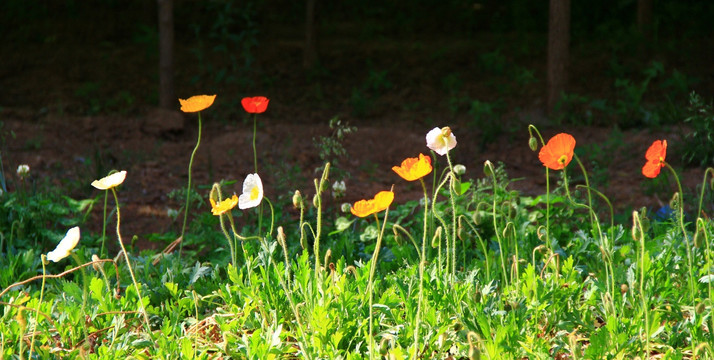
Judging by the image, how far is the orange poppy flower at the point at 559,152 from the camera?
2.70m

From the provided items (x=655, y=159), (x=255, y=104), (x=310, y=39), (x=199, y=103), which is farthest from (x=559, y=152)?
(x=310, y=39)

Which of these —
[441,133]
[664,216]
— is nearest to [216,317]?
[441,133]

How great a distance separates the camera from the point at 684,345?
8.55ft

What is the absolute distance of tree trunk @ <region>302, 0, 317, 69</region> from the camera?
27.2 feet

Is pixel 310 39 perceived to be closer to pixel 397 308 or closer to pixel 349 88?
pixel 349 88

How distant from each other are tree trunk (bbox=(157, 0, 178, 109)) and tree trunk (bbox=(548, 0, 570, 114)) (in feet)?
10.0

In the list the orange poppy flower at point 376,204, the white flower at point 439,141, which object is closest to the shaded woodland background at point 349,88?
the white flower at point 439,141

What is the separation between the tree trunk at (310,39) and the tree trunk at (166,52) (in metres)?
1.71

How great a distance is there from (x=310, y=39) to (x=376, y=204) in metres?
6.18

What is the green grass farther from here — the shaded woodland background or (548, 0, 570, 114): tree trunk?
(548, 0, 570, 114): tree trunk

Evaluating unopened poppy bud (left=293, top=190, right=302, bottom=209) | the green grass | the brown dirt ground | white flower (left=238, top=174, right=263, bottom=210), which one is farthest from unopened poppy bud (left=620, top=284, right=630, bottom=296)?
the brown dirt ground

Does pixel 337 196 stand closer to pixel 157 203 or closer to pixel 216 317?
pixel 216 317

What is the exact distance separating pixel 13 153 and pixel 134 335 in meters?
3.76

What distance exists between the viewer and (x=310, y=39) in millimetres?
8398
